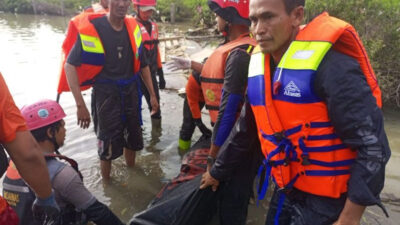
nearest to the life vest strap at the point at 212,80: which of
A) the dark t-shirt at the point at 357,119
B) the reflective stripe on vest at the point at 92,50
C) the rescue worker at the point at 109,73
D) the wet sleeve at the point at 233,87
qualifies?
the wet sleeve at the point at 233,87

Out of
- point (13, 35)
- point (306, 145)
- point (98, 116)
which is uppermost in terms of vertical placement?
point (306, 145)

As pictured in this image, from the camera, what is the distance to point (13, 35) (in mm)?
16078

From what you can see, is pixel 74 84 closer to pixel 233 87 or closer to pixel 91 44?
pixel 91 44

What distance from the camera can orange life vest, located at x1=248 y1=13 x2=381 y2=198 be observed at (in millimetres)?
1511

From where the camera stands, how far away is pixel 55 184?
7.03 feet

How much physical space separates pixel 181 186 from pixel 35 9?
3251 cm

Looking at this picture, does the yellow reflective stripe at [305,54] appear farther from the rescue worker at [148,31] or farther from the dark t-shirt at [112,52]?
the rescue worker at [148,31]

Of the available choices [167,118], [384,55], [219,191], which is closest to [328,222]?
[219,191]

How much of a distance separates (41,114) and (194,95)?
1883 mm

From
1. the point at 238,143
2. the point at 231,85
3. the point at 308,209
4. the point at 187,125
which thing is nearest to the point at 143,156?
the point at 187,125

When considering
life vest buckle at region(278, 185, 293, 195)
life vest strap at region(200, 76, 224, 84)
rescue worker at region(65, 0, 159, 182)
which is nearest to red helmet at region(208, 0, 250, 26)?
life vest strap at region(200, 76, 224, 84)

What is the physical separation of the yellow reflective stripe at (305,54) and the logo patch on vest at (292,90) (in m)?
0.09

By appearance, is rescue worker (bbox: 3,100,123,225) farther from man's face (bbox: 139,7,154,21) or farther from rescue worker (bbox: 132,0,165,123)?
man's face (bbox: 139,7,154,21)

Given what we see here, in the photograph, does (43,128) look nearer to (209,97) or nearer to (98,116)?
(98,116)
